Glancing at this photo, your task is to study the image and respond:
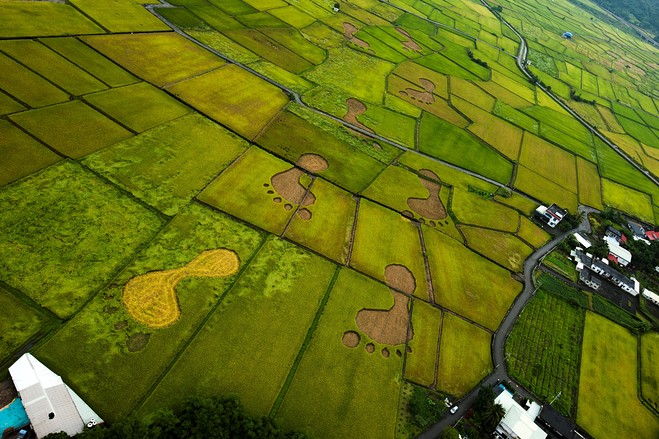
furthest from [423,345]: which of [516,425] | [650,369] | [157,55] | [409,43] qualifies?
[409,43]

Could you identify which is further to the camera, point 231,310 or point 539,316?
point 539,316

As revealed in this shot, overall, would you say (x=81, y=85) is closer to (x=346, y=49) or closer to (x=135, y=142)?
(x=135, y=142)

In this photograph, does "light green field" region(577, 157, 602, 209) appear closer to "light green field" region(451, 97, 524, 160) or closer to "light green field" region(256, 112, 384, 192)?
"light green field" region(451, 97, 524, 160)

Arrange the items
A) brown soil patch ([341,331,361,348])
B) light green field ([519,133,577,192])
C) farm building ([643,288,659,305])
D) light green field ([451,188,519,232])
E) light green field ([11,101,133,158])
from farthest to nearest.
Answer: light green field ([519,133,577,192]) → light green field ([451,188,519,232]) → farm building ([643,288,659,305]) → light green field ([11,101,133,158]) → brown soil patch ([341,331,361,348])

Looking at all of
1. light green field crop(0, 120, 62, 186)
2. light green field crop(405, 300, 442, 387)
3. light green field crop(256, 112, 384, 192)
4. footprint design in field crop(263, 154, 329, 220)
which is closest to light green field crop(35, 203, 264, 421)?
footprint design in field crop(263, 154, 329, 220)

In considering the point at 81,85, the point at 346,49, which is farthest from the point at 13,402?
the point at 346,49

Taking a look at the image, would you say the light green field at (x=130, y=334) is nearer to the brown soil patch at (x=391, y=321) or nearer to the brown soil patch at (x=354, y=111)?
the brown soil patch at (x=391, y=321)
